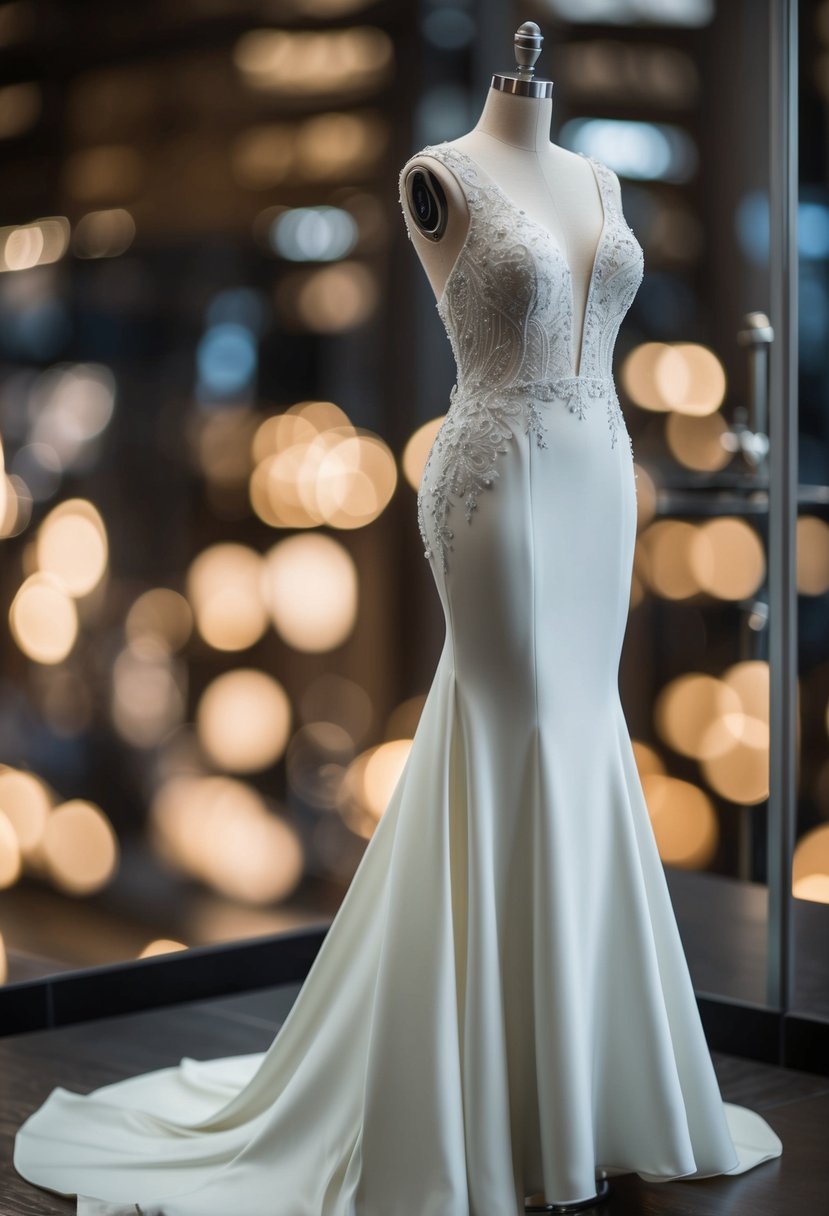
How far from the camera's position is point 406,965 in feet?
6.88

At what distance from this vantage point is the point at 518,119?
2273 millimetres

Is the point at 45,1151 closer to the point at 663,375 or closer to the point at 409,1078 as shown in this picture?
the point at 409,1078

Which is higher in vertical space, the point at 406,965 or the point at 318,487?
the point at 318,487

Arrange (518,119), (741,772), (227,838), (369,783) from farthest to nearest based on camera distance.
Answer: (369,783), (227,838), (741,772), (518,119)

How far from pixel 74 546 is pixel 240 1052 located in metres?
1.21

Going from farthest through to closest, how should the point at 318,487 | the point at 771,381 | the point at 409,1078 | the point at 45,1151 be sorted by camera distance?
the point at 318,487, the point at 771,381, the point at 45,1151, the point at 409,1078

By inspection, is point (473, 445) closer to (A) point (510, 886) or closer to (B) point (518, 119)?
(B) point (518, 119)

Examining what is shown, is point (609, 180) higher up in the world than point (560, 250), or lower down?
higher up

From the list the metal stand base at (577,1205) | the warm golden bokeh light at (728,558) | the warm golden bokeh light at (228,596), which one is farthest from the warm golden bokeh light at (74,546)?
the metal stand base at (577,1205)

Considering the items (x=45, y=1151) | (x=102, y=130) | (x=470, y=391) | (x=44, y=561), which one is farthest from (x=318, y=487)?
(x=45, y=1151)

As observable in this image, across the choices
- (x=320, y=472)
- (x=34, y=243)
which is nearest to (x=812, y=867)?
(x=320, y=472)

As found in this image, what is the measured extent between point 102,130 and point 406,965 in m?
2.19

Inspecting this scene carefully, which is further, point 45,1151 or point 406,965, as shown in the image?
point 45,1151

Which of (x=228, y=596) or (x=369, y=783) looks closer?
(x=228, y=596)
